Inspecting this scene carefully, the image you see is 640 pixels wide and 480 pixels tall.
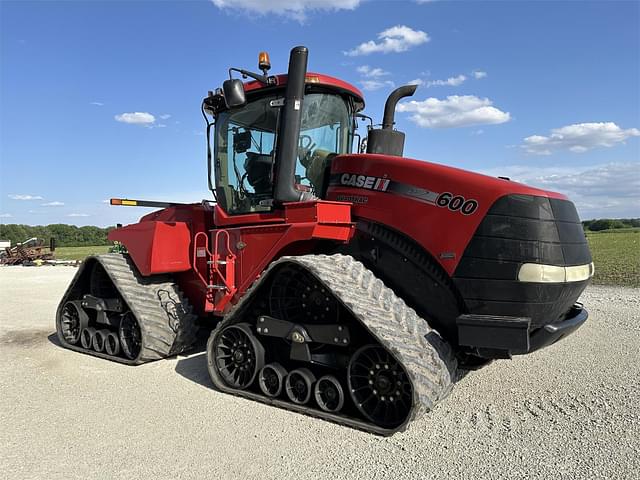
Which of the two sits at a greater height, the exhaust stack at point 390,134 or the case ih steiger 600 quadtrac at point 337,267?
the exhaust stack at point 390,134

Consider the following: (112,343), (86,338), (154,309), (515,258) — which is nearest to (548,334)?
(515,258)

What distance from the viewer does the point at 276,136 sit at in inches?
210

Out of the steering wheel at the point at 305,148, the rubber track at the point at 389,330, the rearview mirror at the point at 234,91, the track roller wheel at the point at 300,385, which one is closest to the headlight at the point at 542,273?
the rubber track at the point at 389,330

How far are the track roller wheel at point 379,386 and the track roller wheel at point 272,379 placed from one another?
0.74 m

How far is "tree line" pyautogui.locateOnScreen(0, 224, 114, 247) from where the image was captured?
70.1m

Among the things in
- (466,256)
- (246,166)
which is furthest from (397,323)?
(246,166)

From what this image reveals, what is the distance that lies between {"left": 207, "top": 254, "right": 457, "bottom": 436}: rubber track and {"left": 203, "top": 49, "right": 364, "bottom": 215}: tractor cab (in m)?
1.08

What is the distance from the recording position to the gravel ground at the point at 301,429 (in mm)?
3449

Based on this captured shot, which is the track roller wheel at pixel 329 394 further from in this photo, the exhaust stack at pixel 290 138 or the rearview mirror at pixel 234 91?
the rearview mirror at pixel 234 91

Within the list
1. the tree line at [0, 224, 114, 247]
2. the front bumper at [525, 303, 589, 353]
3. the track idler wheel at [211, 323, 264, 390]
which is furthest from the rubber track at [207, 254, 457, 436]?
the tree line at [0, 224, 114, 247]

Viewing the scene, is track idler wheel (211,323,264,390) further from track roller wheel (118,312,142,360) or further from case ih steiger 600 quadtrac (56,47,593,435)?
track roller wheel (118,312,142,360)

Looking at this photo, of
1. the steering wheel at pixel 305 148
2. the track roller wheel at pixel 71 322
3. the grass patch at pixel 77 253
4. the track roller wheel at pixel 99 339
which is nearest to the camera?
the steering wheel at pixel 305 148

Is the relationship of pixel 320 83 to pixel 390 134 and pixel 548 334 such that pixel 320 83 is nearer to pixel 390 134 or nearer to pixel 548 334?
pixel 390 134

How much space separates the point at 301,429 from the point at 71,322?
4553 mm
